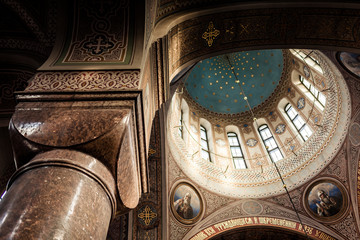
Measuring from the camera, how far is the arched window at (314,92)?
9328 millimetres

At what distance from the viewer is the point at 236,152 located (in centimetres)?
1107

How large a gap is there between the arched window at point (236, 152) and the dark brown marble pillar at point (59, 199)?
889 cm

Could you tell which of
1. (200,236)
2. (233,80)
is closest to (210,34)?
(200,236)

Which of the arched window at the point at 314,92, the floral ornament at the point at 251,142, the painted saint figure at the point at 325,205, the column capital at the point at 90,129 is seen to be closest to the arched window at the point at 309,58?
the arched window at the point at 314,92

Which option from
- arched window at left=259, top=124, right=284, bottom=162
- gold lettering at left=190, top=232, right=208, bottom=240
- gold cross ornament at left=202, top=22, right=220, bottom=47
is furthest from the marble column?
arched window at left=259, top=124, right=284, bottom=162

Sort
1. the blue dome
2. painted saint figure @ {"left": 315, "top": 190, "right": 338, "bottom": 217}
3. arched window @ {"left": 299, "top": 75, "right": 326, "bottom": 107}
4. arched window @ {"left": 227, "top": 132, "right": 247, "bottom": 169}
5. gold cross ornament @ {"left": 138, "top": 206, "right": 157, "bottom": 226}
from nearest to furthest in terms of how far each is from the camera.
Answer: gold cross ornament @ {"left": 138, "top": 206, "right": 157, "bottom": 226} < painted saint figure @ {"left": 315, "top": 190, "right": 338, "bottom": 217} < arched window @ {"left": 299, "top": 75, "right": 326, "bottom": 107} < arched window @ {"left": 227, "top": 132, "right": 247, "bottom": 169} < the blue dome

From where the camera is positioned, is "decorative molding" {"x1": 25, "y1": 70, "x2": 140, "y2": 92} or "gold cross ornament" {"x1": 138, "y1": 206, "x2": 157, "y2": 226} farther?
"gold cross ornament" {"x1": 138, "y1": 206, "x2": 157, "y2": 226}

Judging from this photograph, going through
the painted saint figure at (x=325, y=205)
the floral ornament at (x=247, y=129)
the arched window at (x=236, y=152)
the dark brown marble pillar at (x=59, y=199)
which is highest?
the floral ornament at (x=247, y=129)

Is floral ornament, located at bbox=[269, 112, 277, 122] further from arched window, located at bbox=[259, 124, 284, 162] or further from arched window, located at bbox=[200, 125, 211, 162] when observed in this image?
arched window, located at bbox=[200, 125, 211, 162]

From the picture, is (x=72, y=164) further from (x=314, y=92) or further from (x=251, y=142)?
(x=251, y=142)

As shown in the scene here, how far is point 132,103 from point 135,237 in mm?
5314

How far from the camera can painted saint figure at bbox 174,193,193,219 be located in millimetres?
7928

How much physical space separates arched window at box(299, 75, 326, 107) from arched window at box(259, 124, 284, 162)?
249 centimetres

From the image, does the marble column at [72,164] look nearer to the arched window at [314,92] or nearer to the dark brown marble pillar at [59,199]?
the dark brown marble pillar at [59,199]
